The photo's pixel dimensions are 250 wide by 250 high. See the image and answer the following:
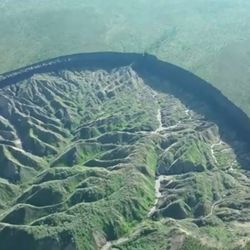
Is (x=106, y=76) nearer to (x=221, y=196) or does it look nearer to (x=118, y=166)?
(x=118, y=166)

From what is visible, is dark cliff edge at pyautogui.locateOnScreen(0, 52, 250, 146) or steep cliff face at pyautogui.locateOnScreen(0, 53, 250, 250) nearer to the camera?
steep cliff face at pyautogui.locateOnScreen(0, 53, 250, 250)

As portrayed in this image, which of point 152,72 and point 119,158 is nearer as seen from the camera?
point 119,158

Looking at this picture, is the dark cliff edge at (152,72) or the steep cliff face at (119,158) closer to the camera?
the steep cliff face at (119,158)

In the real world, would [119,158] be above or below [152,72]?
below

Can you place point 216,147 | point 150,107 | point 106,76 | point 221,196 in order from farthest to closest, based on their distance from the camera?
1. point 106,76
2. point 150,107
3. point 216,147
4. point 221,196

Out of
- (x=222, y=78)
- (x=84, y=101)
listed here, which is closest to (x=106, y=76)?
(x=84, y=101)
